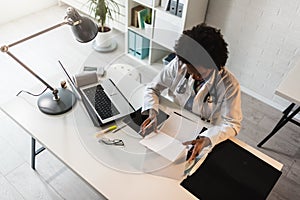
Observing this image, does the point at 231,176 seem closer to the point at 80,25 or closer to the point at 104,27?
the point at 80,25

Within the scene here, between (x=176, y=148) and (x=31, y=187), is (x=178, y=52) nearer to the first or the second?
(x=176, y=148)

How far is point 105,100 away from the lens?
153cm

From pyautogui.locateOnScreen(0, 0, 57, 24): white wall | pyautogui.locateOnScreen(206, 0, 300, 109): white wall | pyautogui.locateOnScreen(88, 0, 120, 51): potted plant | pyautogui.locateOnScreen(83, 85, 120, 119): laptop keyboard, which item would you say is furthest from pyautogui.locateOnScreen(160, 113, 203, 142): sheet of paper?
pyautogui.locateOnScreen(0, 0, 57, 24): white wall

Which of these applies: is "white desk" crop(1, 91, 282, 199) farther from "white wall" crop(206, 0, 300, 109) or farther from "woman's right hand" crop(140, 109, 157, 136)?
"white wall" crop(206, 0, 300, 109)

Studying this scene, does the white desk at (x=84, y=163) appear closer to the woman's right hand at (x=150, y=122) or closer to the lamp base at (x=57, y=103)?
the lamp base at (x=57, y=103)

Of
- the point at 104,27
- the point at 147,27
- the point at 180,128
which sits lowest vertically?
the point at 104,27

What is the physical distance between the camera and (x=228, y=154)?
1.38 metres

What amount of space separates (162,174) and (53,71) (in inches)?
75.3

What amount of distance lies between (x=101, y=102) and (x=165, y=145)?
411 mm

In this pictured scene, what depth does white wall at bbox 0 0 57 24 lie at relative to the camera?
333cm

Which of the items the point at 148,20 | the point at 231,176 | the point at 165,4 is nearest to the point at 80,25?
the point at 231,176

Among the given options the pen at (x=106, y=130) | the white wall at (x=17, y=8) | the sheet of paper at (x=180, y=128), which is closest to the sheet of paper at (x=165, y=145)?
the sheet of paper at (x=180, y=128)

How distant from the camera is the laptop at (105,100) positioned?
57.4 inches

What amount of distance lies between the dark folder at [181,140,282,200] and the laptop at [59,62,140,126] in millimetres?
472
